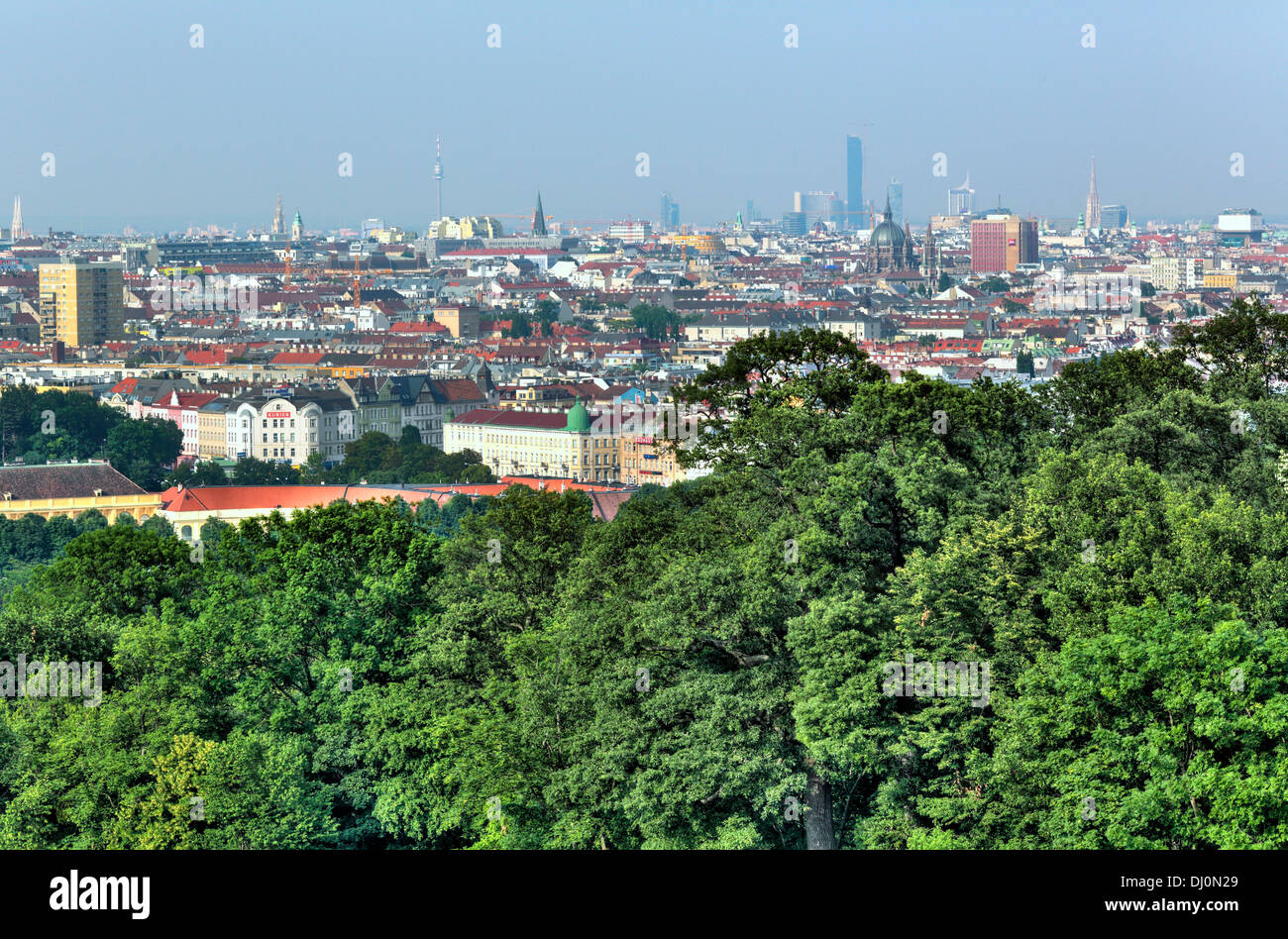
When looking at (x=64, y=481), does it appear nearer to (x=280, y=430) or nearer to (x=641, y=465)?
(x=641, y=465)

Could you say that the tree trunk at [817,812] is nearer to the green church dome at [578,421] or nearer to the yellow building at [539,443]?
the yellow building at [539,443]

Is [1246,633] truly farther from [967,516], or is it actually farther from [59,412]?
[59,412]

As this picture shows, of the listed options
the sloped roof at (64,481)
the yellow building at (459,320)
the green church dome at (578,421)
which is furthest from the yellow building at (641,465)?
the yellow building at (459,320)

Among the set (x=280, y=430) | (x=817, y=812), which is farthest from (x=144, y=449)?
(x=817, y=812)

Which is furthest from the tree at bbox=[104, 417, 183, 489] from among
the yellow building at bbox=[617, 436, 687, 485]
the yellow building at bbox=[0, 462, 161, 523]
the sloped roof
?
the yellow building at bbox=[617, 436, 687, 485]

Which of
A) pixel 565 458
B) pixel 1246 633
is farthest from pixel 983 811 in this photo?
pixel 565 458

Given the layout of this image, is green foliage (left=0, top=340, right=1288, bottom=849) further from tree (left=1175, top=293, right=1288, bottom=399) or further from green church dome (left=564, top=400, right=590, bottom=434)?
green church dome (left=564, top=400, right=590, bottom=434)
